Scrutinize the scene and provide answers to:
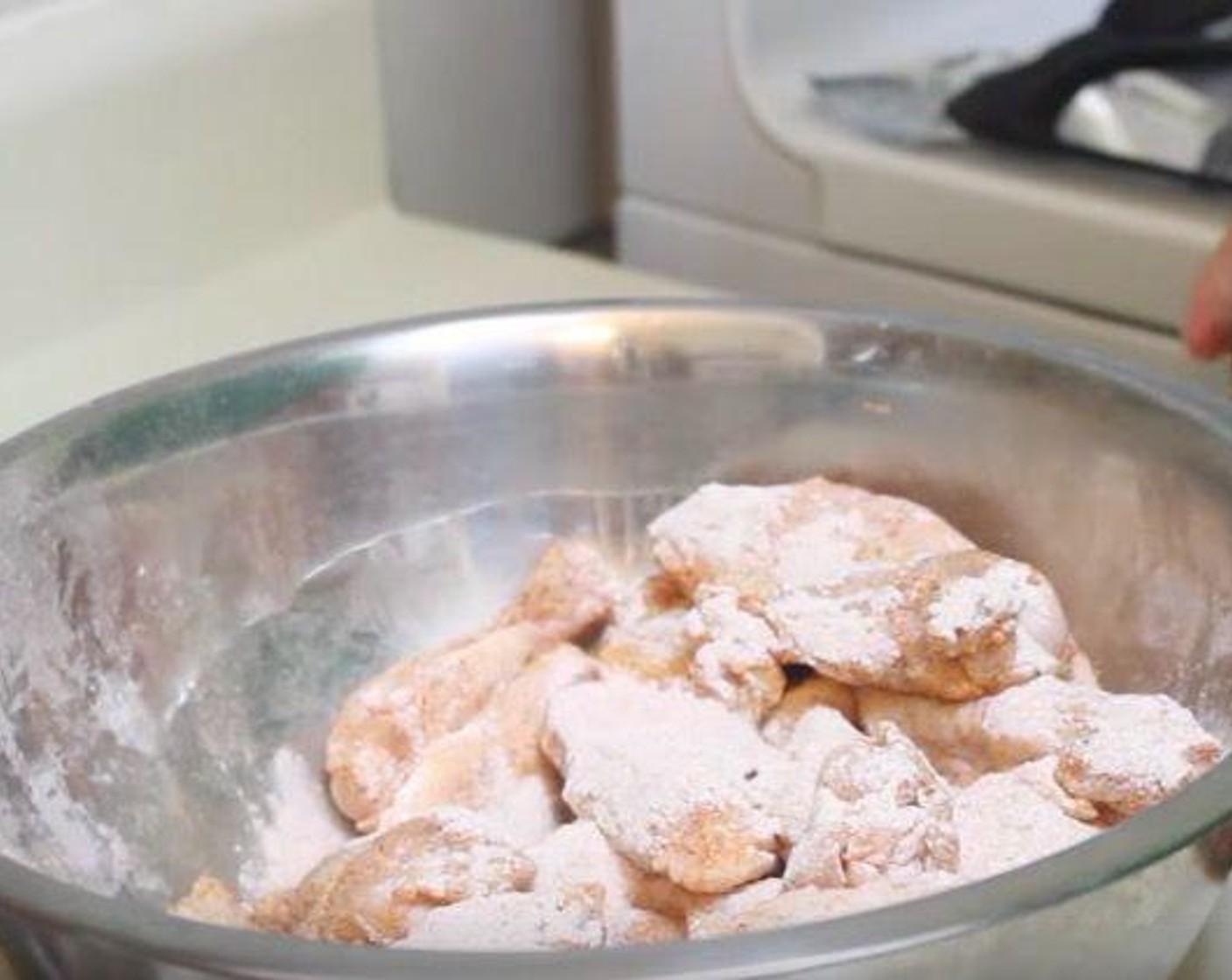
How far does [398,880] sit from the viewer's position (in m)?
0.48

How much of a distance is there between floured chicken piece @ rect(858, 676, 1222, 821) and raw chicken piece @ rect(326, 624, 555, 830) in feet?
0.33

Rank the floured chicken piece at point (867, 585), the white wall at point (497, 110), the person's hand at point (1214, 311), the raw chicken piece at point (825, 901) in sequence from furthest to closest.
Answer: the white wall at point (497, 110) → the person's hand at point (1214, 311) → the floured chicken piece at point (867, 585) → the raw chicken piece at point (825, 901)

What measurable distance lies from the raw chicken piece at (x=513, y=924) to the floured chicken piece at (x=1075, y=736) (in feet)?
0.37

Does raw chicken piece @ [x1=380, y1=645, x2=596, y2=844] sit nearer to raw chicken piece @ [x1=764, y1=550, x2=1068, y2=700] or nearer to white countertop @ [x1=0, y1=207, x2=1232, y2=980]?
raw chicken piece @ [x1=764, y1=550, x2=1068, y2=700]

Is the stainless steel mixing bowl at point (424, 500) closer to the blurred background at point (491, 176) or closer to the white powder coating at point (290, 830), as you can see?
the white powder coating at point (290, 830)

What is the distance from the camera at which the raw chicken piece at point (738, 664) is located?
1.81 feet

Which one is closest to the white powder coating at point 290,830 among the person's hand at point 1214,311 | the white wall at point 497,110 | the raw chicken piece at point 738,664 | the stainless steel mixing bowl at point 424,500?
the stainless steel mixing bowl at point 424,500

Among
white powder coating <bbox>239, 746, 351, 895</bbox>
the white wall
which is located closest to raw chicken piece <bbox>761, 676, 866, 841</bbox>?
white powder coating <bbox>239, 746, 351, 895</bbox>

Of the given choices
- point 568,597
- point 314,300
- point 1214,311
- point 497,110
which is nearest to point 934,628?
point 568,597

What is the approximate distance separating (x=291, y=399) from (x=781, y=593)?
155 millimetres

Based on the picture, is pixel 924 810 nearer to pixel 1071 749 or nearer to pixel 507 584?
pixel 1071 749

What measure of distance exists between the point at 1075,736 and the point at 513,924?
0.15 m

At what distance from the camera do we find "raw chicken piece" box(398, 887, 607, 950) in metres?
0.44

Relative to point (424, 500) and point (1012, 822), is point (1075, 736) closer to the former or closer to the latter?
point (1012, 822)
